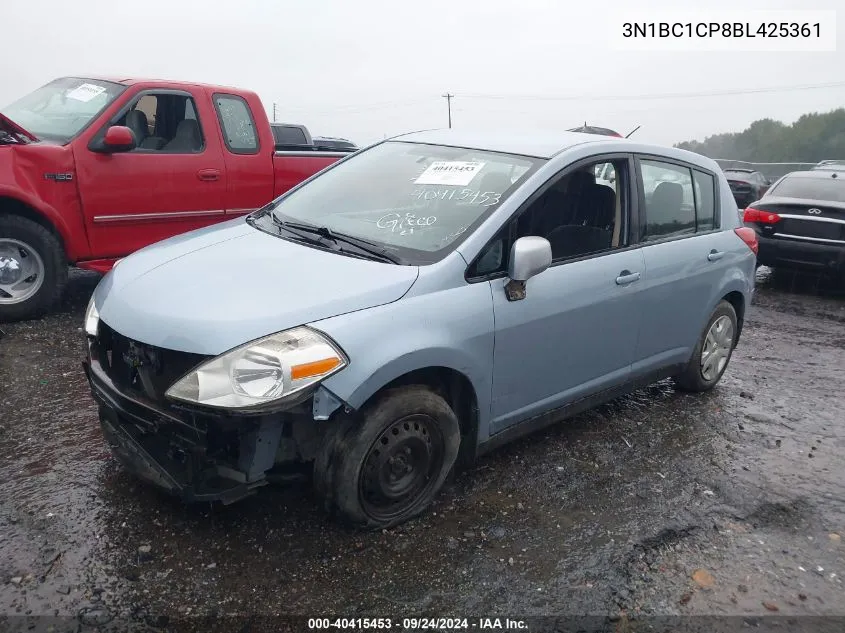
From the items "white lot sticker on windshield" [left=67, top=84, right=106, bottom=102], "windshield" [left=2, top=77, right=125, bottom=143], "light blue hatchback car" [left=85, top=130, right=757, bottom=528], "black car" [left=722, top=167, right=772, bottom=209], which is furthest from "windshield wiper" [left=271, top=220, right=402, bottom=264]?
"black car" [left=722, top=167, right=772, bottom=209]

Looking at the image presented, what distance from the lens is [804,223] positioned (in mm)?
8391

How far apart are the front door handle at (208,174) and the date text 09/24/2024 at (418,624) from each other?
4.66m

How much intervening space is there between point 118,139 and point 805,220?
7555 mm

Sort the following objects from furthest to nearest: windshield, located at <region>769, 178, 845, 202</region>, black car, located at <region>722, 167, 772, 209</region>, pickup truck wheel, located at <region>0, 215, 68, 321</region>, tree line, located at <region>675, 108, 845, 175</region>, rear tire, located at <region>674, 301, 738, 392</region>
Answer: tree line, located at <region>675, 108, 845, 175</region> < black car, located at <region>722, 167, 772, 209</region> < windshield, located at <region>769, 178, 845, 202</region> < pickup truck wheel, located at <region>0, 215, 68, 321</region> < rear tire, located at <region>674, 301, 738, 392</region>

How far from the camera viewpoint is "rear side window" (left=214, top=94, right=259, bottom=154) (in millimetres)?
6473

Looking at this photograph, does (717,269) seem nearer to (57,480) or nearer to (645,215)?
(645,215)

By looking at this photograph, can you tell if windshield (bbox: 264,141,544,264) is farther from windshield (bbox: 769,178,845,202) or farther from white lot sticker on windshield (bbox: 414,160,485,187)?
windshield (bbox: 769,178,845,202)

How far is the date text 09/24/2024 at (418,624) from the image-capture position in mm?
2482

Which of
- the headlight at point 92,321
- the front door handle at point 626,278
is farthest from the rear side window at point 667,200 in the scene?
the headlight at point 92,321

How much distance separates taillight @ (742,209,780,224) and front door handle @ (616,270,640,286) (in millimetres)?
5777

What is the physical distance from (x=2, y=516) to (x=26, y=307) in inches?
119

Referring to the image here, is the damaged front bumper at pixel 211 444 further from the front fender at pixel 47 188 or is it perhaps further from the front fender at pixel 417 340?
the front fender at pixel 47 188

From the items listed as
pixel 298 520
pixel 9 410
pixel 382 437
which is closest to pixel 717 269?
pixel 382 437

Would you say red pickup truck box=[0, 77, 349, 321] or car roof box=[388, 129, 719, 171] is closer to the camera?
car roof box=[388, 129, 719, 171]
